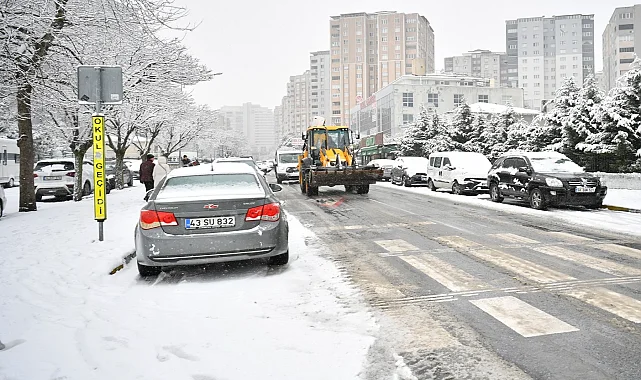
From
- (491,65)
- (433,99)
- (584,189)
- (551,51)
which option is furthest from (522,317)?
(491,65)

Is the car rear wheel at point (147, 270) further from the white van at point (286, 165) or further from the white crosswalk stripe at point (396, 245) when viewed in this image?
the white van at point (286, 165)

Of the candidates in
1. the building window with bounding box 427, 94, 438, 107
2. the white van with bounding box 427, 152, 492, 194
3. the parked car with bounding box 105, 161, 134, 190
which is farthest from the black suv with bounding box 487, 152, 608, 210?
the building window with bounding box 427, 94, 438, 107

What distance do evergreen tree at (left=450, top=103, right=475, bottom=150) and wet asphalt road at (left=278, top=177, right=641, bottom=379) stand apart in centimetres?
2831

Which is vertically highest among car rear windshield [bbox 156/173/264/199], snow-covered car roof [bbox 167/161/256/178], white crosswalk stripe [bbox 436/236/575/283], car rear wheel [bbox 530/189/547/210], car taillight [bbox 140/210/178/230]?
snow-covered car roof [bbox 167/161/256/178]

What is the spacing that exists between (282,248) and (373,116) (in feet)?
282

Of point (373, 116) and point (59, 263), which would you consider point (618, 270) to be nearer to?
point (59, 263)

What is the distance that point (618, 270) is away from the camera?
22.6 feet

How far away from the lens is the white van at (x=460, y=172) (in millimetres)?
21609

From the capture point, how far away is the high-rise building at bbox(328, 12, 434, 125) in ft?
484

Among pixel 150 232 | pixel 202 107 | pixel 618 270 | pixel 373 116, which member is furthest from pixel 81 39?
pixel 373 116

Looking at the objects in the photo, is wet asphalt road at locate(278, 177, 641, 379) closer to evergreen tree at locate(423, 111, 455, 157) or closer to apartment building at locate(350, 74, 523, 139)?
evergreen tree at locate(423, 111, 455, 157)

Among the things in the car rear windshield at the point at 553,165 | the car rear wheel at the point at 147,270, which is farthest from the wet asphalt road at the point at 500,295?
the car rear windshield at the point at 553,165

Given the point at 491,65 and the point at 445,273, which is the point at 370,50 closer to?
the point at 491,65

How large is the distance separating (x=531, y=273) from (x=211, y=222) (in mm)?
4128
